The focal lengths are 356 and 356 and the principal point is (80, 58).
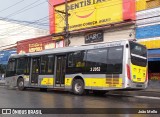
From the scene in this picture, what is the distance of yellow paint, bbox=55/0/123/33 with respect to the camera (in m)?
30.9

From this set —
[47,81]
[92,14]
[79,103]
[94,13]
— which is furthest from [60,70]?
[92,14]

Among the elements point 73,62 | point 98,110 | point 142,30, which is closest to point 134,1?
point 142,30

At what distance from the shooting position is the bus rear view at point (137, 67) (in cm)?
1817

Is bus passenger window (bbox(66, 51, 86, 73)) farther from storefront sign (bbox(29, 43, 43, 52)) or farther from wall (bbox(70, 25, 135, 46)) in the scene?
storefront sign (bbox(29, 43, 43, 52))

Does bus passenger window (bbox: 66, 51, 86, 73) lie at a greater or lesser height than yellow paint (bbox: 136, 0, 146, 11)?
lesser

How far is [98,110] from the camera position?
12859 mm

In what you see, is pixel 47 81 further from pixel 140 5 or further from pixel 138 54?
pixel 140 5

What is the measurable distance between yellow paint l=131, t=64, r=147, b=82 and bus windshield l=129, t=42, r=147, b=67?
0.22 metres

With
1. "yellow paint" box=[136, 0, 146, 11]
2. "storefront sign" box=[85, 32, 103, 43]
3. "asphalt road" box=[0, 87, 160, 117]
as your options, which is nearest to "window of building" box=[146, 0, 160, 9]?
"yellow paint" box=[136, 0, 146, 11]

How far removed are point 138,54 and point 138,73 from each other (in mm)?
1050

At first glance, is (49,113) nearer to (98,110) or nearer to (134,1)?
(98,110)

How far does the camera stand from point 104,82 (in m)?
19.1

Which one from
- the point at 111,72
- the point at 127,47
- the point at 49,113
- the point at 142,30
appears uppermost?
the point at 142,30

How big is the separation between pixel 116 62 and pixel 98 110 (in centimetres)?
604
